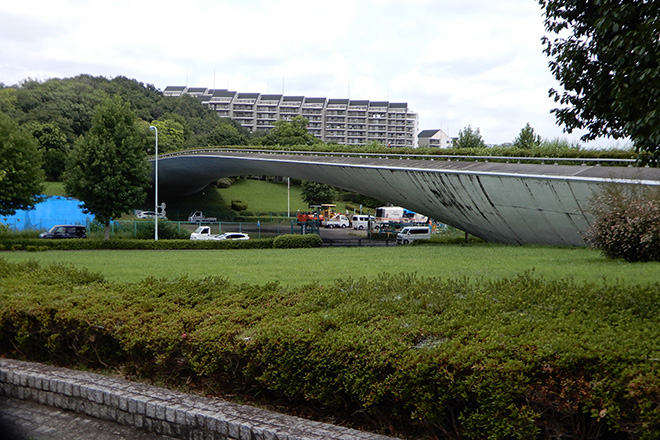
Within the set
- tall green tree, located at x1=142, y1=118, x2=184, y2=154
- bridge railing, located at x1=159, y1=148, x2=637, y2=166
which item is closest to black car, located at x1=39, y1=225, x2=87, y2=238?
bridge railing, located at x1=159, y1=148, x2=637, y2=166

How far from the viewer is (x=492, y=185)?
2186cm

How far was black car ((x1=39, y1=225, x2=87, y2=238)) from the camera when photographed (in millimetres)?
34844

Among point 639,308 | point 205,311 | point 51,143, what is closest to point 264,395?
point 205,311

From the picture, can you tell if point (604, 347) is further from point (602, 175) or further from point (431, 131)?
point (431, 131)

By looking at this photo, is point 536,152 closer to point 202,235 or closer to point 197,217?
point 202,235

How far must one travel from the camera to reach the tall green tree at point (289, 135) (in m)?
85.4

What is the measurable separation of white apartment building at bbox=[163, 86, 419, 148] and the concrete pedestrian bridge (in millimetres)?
101174

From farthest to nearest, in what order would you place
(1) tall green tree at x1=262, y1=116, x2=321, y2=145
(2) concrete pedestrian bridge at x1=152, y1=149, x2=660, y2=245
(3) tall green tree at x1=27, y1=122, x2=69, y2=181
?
(1) tall green tree at x1=262, y1=116, x2=321, y2=145
(3) tall green tree at x1=27, y1=122, x2=69, y2=181
(2) concrete pedestrian bridge at x1=152, y1=149, x2=660, y2=245

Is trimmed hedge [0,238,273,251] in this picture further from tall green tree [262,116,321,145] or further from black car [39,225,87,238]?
tall green tree [262,116,321,145]

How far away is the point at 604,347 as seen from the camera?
4.32m

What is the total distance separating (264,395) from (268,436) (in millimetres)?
835

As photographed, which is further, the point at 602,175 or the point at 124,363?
the point at 602,175

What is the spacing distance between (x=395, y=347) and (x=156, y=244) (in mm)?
26671

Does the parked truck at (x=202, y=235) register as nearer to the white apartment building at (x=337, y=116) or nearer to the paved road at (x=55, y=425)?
the paved road at (x=55, y=425)
